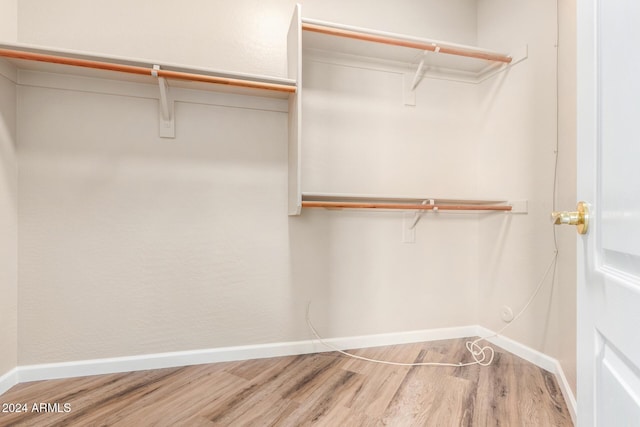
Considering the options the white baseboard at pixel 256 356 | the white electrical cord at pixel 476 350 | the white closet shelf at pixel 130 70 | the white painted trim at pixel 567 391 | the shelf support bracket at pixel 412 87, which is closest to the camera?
the white painted trim at pixel 567 391

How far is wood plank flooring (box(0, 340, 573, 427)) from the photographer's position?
1.35 metres

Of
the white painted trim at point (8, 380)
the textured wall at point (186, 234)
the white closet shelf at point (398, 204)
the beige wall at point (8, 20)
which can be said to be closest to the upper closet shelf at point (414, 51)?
the textured wall at point (186, 234)

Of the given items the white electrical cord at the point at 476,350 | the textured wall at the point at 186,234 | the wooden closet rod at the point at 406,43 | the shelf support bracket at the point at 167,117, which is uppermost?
the wooden closet rod at the point at 406,43

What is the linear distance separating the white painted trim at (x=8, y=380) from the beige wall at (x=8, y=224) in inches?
0.8

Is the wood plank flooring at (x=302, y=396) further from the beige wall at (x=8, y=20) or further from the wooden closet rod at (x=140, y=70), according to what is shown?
the beige wall at (x=8, y=20)

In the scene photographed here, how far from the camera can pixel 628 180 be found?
1.51 ft

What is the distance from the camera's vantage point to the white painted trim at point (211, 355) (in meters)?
1.66

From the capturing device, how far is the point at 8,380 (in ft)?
5.07

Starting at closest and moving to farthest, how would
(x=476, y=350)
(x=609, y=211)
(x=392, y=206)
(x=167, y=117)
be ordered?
(x=609, y=211) < (x=167, y=117) < (x=392, y=206) < (x=476, y=350)

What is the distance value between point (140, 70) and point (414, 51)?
1.57 meters

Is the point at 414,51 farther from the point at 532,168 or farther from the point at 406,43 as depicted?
the point at 532,168

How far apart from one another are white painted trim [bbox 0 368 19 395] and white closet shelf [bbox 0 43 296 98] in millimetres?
1451

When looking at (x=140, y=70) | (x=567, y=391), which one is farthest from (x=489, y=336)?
(x=140, y=70)

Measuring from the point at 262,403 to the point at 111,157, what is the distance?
57.2 inches
